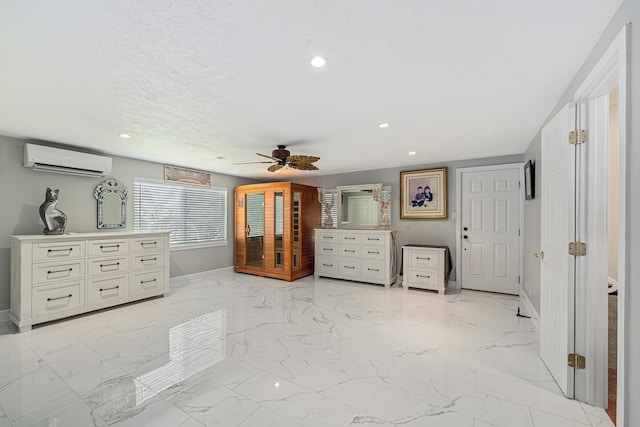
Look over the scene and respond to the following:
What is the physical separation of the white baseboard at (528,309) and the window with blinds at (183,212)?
5.39m

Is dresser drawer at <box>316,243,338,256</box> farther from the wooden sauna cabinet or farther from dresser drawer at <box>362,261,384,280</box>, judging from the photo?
dresser drawer at <box>362,261,384,280</box>

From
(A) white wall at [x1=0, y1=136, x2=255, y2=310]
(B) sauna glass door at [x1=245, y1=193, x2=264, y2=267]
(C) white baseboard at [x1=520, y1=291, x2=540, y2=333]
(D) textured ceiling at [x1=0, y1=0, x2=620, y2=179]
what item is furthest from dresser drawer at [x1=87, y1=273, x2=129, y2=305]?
(C) white baseboard at [x1=520, y1=291, x2=540, y2=333]

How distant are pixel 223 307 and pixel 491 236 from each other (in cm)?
428

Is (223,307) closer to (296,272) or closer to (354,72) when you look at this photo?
(296,272)

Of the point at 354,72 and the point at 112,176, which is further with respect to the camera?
the point at 112,176

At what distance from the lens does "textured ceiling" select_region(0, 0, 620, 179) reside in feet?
4.18

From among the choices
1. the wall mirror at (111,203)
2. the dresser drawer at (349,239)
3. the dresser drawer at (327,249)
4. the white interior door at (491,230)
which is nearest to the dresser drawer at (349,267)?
the dresser drawer at (327,249)

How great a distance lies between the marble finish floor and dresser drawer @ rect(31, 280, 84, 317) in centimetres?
18

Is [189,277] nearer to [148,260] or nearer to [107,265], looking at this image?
[148,260]

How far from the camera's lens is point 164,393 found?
1880 mm

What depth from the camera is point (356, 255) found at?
16.5ft

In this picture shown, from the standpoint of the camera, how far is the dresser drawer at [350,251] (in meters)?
5.02

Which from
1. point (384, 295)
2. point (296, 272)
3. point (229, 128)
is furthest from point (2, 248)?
point (384, 295)

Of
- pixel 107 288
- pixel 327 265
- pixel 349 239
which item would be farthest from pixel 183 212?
pixel 349 239
